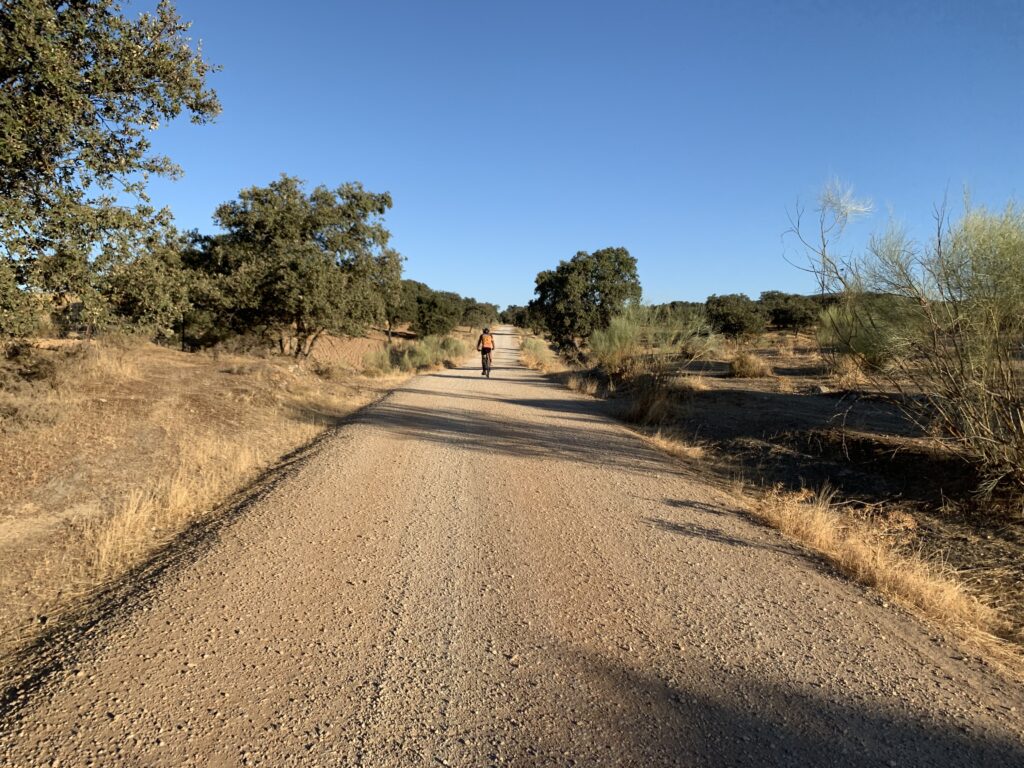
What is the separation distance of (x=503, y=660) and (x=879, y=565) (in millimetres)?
3132

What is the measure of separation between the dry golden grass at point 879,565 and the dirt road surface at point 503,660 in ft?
0.91

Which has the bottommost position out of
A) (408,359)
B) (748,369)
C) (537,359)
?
(408,359)

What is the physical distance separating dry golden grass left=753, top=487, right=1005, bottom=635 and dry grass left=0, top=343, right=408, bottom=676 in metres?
5.43

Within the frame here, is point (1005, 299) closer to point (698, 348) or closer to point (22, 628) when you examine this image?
point (22, 628)

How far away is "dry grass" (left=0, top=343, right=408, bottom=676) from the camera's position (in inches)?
171

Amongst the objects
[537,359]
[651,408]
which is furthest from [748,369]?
[537,359]

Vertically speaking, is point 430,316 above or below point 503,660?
above

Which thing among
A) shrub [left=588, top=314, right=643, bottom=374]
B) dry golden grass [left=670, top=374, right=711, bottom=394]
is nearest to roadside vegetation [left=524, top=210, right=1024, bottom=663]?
dry golden grass [left=670, top=374, right=711, bottom=394]

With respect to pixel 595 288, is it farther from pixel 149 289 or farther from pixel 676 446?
pixel 149 289

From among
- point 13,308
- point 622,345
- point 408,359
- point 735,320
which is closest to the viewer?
point 13,308

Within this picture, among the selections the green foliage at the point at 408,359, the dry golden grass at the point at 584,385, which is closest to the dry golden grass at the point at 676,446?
the dry golden grass at the point at 584,385

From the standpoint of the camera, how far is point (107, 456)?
276 inches

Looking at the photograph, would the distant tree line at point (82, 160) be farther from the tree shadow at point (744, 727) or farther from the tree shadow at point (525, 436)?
the tree shadow at point (744, 727)

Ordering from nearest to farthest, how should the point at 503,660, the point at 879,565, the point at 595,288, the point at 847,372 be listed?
the point at 503,660
the point at 879,565
the point at 847,372
the point at 595,288
